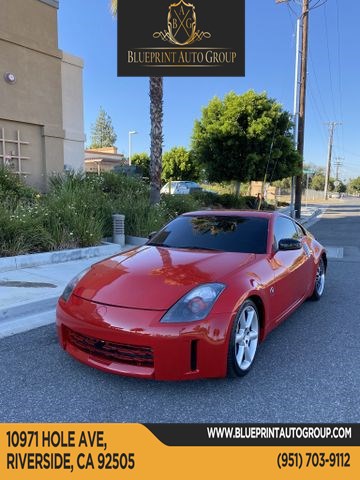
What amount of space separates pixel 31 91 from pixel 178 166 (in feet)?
77.6

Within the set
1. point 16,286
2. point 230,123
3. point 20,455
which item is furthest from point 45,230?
point 230,123

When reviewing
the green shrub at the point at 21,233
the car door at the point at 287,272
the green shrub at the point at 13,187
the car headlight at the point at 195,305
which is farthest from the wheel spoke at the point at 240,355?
the green shrub at the point at 13,187

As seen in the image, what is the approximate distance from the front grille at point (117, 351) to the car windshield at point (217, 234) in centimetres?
165

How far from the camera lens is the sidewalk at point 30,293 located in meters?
4.87

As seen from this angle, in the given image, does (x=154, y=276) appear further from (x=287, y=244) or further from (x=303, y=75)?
(x=303, y=75)

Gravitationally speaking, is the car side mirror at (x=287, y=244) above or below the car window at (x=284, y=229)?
below

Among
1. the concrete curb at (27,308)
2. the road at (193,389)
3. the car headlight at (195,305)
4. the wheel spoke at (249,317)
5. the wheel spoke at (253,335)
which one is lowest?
the road at (193,389)

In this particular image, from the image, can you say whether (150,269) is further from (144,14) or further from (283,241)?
(144,14)

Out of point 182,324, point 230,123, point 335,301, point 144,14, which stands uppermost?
point 144,14

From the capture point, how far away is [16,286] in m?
5.95

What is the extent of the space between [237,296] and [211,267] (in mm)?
→ 475

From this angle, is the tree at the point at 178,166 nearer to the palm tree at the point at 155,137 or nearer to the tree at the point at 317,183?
the palm tree at the point at 155,137

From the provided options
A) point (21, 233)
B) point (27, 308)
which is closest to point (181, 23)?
point (21, 233)

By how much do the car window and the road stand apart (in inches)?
45.5
